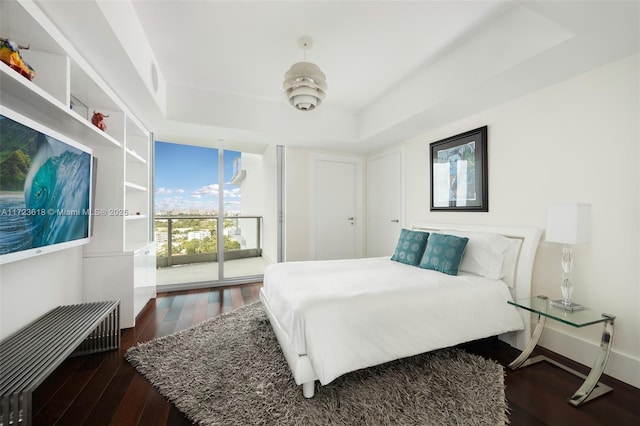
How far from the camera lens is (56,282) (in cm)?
214

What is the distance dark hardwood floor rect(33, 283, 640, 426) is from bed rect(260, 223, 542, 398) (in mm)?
339

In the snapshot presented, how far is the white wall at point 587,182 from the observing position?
189 cm

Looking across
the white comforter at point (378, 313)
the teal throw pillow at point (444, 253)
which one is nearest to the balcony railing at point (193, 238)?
the white comforter at point (378, 313)

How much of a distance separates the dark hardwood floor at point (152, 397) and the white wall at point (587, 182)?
1.01ft

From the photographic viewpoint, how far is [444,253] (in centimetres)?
254

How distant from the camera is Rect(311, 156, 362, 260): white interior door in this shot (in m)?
4.82

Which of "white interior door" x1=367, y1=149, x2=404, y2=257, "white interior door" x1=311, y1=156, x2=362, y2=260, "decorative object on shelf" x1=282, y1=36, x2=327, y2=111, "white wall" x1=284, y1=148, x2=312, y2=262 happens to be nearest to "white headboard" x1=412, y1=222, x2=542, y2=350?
"white interior door" x1=367, y1=149, x2=404, y2=257

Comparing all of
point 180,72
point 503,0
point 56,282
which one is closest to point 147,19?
point 180,72

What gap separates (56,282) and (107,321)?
0.49 meters

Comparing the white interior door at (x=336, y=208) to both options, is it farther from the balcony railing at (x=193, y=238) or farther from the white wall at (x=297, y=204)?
the balcony railing at (x=193, y=238)

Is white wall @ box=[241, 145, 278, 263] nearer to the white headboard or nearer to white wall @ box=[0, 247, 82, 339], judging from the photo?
white wall @ box=[0, 247, 82, 339]

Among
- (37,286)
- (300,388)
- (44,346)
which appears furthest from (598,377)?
(37,286)

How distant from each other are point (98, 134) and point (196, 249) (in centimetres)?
259

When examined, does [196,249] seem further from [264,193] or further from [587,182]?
[587,182]
